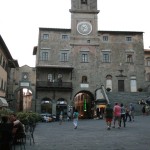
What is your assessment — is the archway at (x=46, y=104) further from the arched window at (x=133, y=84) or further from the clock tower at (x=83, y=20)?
the arched window at (x=133, y=84)

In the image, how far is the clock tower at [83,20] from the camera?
46156 mm

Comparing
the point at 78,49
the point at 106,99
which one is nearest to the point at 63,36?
the point at 78,49

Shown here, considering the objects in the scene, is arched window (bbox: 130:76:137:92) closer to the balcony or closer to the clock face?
the balcony

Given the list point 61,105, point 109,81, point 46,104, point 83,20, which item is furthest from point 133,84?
point 46,104

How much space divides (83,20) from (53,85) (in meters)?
12.0

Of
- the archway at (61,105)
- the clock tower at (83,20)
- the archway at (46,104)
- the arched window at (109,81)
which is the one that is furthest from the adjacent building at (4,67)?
the arched window at (109,81)

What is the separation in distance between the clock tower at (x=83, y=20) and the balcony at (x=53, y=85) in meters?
8.04

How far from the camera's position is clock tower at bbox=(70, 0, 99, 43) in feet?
151

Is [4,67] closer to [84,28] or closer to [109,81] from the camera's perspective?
[84,28]

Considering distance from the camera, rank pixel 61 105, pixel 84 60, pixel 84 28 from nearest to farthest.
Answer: pixel 61 105 → pixel 84 60 → pixel 84 28

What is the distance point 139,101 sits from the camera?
37031 mm

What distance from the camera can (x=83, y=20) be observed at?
1831 inches

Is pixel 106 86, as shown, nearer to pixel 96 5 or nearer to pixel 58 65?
pixel 58 65

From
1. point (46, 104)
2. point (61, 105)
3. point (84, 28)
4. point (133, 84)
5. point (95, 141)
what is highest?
point (84, 28)
